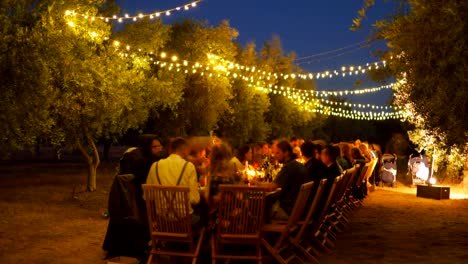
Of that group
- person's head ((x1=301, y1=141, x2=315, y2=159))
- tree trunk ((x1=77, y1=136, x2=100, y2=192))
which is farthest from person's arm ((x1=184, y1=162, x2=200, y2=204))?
tree trunk ((x1=77, y1=136, x2=100, y2=192))

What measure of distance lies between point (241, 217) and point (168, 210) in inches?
30.5

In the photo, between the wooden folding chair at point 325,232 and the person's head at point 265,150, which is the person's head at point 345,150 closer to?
the person's head at point 265,150

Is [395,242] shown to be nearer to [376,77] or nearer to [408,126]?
[376,77]

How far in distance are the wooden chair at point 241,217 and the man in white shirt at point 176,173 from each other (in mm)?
477

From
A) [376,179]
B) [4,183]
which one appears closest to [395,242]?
[376,179]

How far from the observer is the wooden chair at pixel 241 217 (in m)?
6.35

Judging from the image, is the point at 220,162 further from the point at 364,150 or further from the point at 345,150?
the point at 364,150

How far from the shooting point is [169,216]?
648 centimetres

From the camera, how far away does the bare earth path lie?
8084mm

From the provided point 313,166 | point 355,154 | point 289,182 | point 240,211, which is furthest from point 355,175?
point 240,211

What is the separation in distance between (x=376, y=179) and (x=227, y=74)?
772 cm

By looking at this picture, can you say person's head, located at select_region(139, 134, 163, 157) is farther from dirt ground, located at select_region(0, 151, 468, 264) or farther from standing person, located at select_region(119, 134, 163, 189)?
dirt ground, located at select_region(0, 151, 468, 264)

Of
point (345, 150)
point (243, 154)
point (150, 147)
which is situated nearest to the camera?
point (150, 147)

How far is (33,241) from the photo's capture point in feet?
28.7
